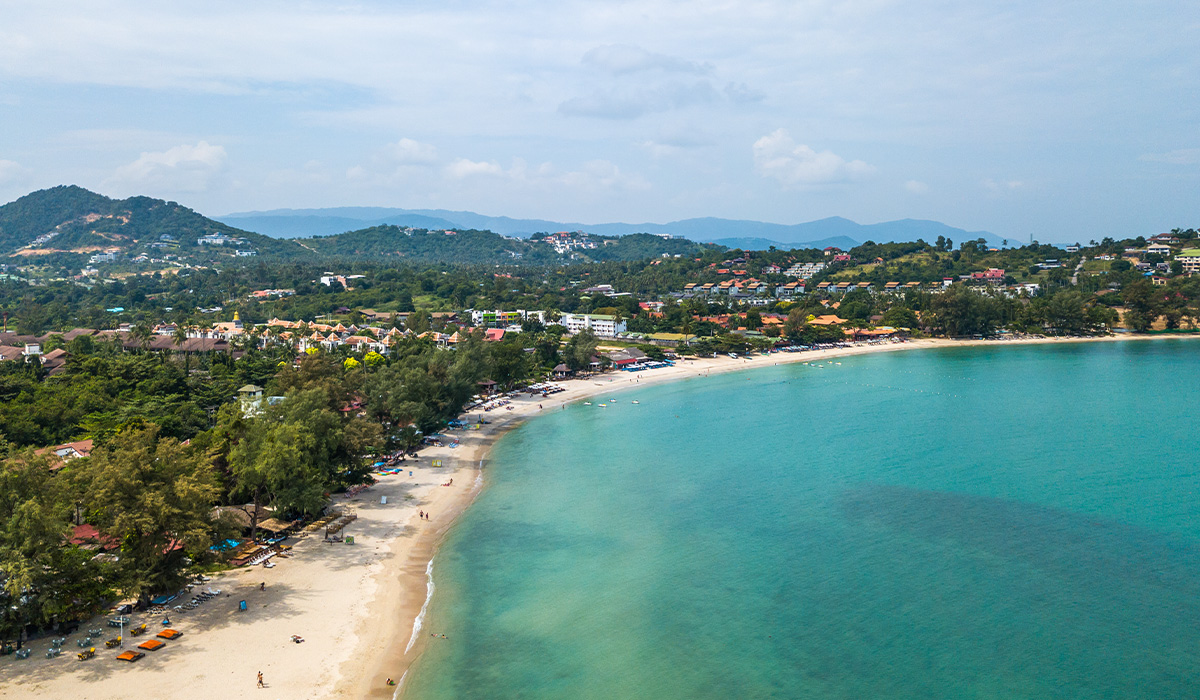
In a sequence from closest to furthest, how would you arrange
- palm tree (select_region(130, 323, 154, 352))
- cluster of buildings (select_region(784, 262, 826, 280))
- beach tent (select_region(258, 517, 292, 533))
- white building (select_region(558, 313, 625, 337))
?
beach tent (select_region(258, 517, 292, 533)) → palm tree (select_region(130, 323, 154, 352)) → white building (select_region(558, 313, 625, 337)) → cluster of buildings (select_region(784, 262, 826, 280))

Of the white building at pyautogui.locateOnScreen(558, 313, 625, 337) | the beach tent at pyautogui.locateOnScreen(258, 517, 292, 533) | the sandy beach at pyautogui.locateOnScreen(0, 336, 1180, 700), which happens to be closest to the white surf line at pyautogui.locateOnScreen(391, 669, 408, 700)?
the sandy beach at pyautogui.locateOnScreen(0, 336, 1180, 700)

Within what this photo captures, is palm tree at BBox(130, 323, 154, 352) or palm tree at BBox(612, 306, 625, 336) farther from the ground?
palm tree at BBox(612, 306, 625, 336)

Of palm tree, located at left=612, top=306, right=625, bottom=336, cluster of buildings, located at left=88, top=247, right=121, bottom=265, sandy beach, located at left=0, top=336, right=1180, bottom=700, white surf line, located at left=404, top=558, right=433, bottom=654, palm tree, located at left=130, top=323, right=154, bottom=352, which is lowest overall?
white surf line, located at left=404, top=558, right=433, bottom=654

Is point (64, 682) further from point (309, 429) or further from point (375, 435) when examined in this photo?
point (375, 435)

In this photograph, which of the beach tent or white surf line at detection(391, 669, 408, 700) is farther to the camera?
the beach tent

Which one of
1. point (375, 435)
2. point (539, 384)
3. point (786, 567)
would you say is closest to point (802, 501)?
point (786, 567)

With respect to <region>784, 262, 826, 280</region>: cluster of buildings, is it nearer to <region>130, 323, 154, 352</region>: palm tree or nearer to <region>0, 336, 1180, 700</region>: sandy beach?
<region>130, 323, 154, 352</region>: palm tree

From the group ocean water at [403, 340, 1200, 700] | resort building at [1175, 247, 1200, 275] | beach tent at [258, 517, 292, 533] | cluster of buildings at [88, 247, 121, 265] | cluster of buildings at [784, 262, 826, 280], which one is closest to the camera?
ocean water at [403, 340, 1200, 700]
